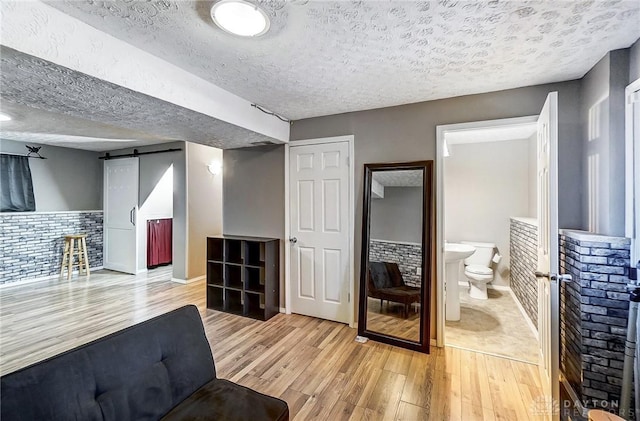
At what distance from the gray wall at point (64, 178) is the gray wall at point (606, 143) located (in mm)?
7500

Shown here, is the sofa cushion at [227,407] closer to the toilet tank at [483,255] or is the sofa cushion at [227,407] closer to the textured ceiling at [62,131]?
the textured ceiling at [62,131]

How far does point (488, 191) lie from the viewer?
14.5 feet

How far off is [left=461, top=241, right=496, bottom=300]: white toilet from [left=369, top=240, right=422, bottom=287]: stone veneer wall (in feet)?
5.77

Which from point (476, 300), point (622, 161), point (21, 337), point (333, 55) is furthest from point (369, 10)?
point (21, 337)

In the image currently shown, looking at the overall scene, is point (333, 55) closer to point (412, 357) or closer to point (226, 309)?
point (412, 357)

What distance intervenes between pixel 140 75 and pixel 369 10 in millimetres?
1480

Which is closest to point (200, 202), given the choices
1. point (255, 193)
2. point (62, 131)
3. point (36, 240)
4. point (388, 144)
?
point (255, 193)

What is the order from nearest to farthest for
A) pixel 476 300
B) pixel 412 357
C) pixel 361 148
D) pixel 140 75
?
pixel 140 75, pixel 412 357, pixel 361 148, pixel 476 300

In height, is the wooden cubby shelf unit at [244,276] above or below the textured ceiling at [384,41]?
below

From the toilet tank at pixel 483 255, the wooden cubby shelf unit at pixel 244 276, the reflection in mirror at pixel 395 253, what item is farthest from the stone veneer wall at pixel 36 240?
the toilet tank at pixel 483 255

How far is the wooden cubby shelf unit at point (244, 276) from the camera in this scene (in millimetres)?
3412

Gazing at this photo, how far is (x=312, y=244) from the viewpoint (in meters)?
3.37

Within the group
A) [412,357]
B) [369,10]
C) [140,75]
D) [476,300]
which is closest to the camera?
[369,10]

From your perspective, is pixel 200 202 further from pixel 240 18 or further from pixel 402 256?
pixel 240 18
